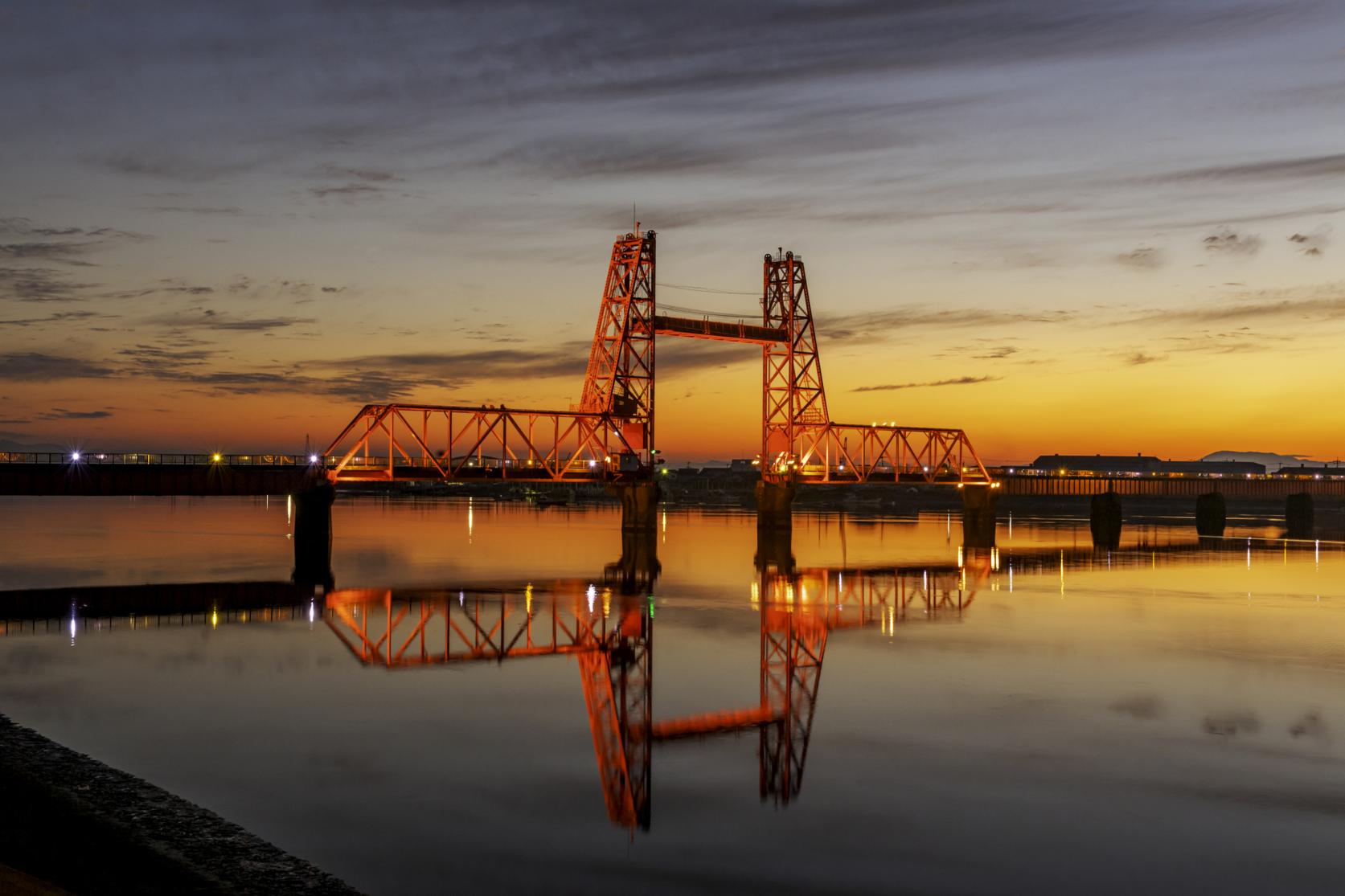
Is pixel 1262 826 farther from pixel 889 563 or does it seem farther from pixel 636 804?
pixel 889 563

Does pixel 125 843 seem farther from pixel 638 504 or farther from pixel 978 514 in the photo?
pixel 978 514

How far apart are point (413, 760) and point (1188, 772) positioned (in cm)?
1352

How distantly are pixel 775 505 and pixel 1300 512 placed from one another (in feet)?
220

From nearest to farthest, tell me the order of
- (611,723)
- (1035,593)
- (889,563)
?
(611,723), (1035,593), (889,563)

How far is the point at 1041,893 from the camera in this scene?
14.3 m

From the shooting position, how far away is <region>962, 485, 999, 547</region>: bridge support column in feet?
329

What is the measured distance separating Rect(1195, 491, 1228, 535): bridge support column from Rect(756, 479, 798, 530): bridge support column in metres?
46.6

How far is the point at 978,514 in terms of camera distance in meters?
107

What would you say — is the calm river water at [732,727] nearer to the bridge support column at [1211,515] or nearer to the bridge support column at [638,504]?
the bridge support column at [638,504]

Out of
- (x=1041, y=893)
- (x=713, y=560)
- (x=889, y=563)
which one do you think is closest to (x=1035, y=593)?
(x=889, y=563)

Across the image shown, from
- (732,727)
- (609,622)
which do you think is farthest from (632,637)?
(732,727)

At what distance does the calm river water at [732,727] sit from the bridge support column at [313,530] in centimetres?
852

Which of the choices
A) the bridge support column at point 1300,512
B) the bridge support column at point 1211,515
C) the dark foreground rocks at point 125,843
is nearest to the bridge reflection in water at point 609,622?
the dark foreground rocks at point 125,843

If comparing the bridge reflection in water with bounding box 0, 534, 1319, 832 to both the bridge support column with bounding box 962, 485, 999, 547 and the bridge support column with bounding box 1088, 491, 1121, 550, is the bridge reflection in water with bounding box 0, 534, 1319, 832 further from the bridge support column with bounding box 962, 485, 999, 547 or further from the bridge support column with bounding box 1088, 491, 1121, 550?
the bridge support column with bounding box 1088, 491, 1121, 550
